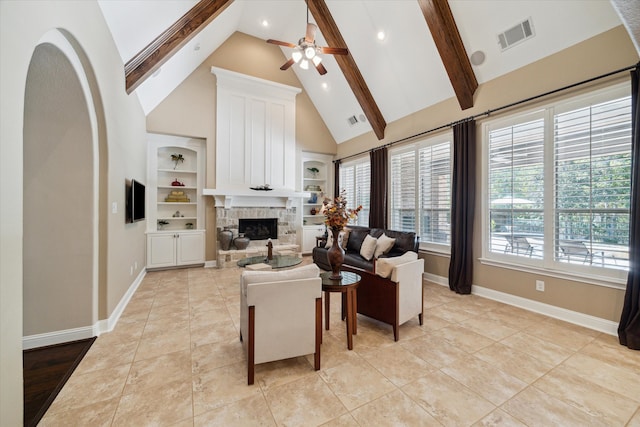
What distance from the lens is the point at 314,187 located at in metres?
7.71

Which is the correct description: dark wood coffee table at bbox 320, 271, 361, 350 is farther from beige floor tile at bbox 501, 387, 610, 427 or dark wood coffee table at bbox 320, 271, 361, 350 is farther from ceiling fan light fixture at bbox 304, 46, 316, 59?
ceiling fan light fixture at bbox 304, 46, 316, 59

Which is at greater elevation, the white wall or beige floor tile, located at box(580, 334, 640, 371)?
the white wall

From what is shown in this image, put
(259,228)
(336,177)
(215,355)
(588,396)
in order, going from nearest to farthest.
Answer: (588,396) → (215,355) → (259,228) → (336,177)

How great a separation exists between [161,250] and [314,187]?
13.6 ft

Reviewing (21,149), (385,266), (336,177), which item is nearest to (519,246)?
(385,266)

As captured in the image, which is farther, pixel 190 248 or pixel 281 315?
pixel 190 248

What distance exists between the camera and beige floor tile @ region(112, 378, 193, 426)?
5.42 feet

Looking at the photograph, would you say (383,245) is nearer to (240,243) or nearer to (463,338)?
(463,338)

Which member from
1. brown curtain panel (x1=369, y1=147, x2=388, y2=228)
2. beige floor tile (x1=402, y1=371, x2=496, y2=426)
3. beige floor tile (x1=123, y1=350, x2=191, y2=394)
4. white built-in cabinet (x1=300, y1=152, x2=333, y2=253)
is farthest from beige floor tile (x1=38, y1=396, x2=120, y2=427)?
white built-in cabinet (x1=300, y1=152, x2=333, y2=253)

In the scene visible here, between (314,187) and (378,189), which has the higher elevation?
(314,187)

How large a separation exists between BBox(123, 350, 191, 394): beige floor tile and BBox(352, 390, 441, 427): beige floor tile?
4.61 ft

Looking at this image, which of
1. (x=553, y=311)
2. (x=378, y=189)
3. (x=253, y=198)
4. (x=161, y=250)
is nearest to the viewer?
(x=553, y=311)

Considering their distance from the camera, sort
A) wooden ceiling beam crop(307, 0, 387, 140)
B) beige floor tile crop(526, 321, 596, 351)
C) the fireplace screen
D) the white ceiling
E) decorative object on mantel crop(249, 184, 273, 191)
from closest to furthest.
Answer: beige floor tile crop(526, 321, 596, 351) < the white ceiling < wooden ceiling beam crop(307, 0, 387, 140) < decorative object on mantel crop(249, 184, 273, 191) < the fireplace screen

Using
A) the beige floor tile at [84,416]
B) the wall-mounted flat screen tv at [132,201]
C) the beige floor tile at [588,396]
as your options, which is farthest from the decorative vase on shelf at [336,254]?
the wall-mounted flat screen tv at [132,201]
